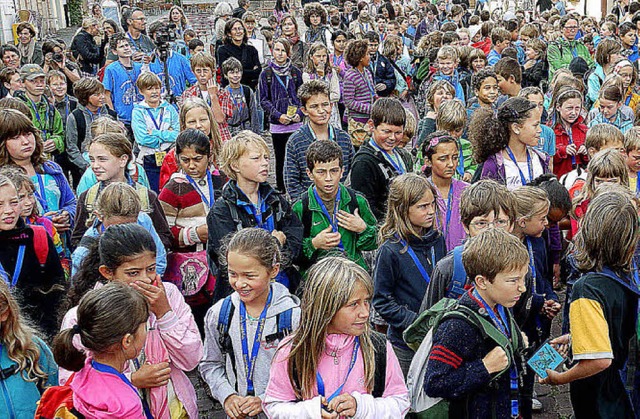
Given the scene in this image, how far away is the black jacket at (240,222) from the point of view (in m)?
5.06

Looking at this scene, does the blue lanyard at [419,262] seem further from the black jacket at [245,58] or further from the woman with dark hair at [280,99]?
the black jacket at [245,58]

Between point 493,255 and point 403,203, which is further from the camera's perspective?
point 403,203

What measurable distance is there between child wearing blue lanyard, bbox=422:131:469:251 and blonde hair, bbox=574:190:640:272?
1.55 m

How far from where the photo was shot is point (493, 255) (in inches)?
144

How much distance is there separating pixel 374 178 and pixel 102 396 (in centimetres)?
325

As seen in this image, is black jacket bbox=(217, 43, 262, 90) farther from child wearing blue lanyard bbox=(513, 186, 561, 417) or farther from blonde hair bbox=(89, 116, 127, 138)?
child wearing blue lanyard bbox=(513, 186, 561, 417)

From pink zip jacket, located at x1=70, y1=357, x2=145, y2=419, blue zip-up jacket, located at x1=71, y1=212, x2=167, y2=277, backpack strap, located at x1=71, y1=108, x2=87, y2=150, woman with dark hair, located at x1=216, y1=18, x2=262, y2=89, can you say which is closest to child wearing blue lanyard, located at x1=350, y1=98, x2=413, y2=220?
blue zip-up jacket, located at x1=71, y1=212, x2=167, y2=277

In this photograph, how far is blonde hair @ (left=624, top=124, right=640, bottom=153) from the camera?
6129 mm

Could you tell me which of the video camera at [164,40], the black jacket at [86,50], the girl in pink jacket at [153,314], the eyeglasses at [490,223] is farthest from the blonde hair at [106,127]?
the black jacket at [86,50]

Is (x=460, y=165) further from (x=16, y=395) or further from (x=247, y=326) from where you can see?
(x=16, y=395)

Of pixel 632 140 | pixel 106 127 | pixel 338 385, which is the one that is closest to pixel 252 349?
pixel 338 385

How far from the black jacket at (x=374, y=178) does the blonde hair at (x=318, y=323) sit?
258 cm

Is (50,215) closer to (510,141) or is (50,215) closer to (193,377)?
(193,377)

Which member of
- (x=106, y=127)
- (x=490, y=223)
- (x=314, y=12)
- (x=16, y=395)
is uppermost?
(x=314, y=12)
